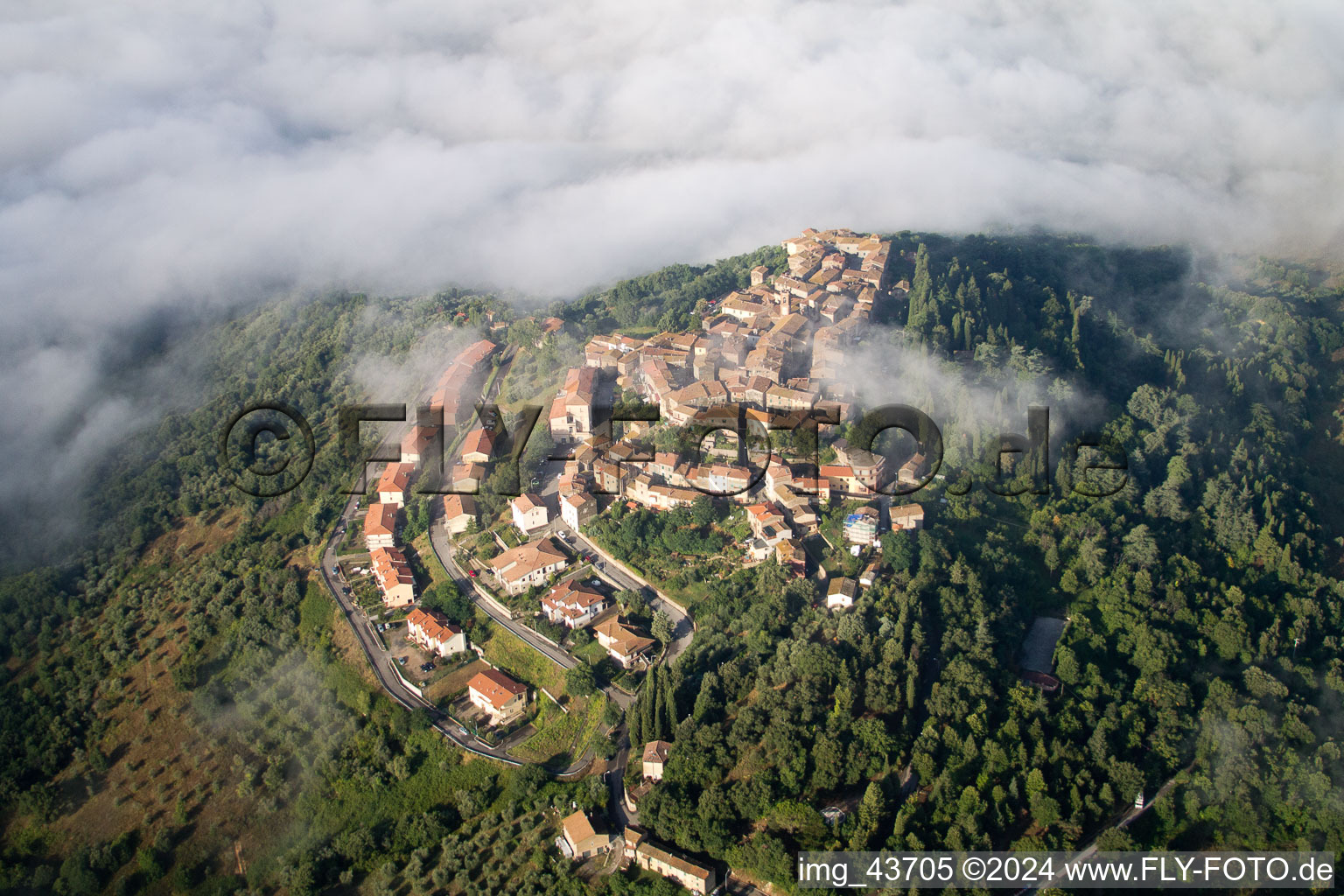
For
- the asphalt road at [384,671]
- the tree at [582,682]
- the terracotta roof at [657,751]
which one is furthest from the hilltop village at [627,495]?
the tree at [582,682]

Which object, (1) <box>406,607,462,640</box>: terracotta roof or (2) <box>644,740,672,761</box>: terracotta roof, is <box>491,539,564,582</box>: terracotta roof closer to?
(1) <box>406,607,462,640</box>: terracotta roof

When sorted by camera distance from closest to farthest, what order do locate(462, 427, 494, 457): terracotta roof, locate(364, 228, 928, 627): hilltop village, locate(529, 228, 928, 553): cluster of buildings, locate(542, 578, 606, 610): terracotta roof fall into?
locate(542, 578, 606, 610): terracotta roof
locate(364, 228, 928, 627): hilltop village
locate(529, 228, 928, 553): cluster of buildings
locate(462, 427, 494, 457): terracotta roof

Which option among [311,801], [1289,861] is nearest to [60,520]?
[311,801]

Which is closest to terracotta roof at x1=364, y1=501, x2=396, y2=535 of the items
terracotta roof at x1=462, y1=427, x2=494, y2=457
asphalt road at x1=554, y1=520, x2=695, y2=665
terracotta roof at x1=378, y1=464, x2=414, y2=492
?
terracotta roof at x1=378, y1=464, x2=414, y2=492

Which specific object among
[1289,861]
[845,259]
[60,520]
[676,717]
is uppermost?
[845,259]

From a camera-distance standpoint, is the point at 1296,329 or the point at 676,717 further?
the point at 1296,329

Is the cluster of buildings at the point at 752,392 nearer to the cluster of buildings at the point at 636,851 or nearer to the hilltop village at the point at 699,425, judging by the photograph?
the hilltop village at the point at 699,425

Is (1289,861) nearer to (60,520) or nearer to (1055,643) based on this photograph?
(1055,643)

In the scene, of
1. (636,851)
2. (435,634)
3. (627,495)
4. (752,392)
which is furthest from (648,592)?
(752,392)
